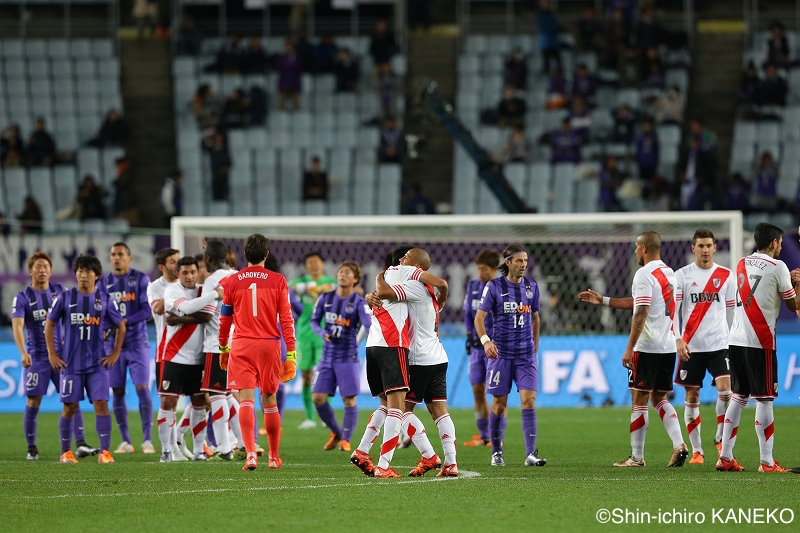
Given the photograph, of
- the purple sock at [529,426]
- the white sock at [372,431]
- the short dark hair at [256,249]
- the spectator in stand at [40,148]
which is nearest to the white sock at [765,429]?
the purple sock at [529,426]

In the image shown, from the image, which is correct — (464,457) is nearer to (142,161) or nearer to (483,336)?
(483,336)

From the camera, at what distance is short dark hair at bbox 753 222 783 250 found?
9.81 metres

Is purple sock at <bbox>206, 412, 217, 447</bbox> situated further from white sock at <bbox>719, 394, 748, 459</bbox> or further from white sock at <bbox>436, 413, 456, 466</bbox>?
white sock at <bbox>719, 394, 748, 459</bbox>

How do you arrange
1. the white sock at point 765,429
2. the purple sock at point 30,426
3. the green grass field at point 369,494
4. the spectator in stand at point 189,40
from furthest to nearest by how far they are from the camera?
the spectator in stand at point 189,40, the purple sock at point 30,426, the white sock at point 765,429, the green grass field at point 369,494

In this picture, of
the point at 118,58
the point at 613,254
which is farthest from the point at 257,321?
the point at 118,58

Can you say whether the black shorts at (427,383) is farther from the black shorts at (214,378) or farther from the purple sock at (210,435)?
the purple sock at (210,435)

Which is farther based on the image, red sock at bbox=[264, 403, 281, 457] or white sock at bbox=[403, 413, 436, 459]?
red sock at bbox=[264, 403, 281, 457]

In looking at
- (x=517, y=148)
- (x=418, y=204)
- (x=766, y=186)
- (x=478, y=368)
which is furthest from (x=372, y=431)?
(x=517, y=148)

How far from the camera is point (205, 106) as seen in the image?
87.8 feet

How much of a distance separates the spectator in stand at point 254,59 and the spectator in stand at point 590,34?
7.57m

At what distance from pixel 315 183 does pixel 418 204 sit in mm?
2451

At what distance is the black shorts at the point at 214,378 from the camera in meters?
11.0

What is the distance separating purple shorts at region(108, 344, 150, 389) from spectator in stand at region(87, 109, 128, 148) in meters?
14.4

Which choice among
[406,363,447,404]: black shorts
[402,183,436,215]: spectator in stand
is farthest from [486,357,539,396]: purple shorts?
[402,183,436,215]: spectator in stand
